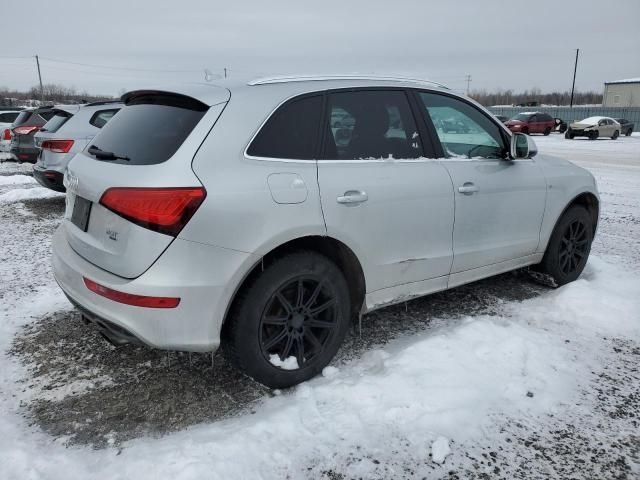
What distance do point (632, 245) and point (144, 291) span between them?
6.08m

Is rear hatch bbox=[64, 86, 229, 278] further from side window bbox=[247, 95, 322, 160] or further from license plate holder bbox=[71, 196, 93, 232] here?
side window bbox=[247, 95, 322, 160]

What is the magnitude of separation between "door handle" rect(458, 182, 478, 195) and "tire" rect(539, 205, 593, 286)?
135 cm

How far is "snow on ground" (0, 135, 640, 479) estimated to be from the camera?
2.35m

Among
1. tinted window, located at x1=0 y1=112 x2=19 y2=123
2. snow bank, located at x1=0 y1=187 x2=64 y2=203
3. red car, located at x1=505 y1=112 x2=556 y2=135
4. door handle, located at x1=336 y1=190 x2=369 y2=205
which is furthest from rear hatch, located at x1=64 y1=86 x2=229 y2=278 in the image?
red car, located at x1=505 y1=112 x2=556 y2=135

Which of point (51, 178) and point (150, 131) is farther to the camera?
point (51, 178)

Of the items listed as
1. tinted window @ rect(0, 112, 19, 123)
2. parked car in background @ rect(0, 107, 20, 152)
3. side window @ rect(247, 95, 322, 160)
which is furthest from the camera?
tinted window @ rect(0, 112, 19, 123)

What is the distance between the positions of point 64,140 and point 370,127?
20.1ft

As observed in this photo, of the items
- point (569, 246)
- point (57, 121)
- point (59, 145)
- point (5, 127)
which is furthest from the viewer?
point (5, 127)

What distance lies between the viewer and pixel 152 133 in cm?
277

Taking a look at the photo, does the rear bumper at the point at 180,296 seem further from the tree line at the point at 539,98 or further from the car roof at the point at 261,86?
the tree line at the point at 539,98

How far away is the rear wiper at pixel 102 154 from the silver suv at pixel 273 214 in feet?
0.06

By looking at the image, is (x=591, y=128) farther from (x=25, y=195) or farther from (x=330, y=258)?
(x=330, y=258)

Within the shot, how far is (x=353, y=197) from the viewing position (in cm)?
296

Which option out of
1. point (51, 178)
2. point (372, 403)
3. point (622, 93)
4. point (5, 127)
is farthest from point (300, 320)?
point (622, 93)
